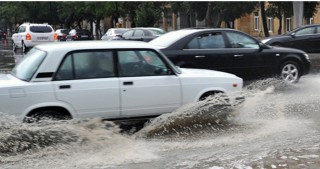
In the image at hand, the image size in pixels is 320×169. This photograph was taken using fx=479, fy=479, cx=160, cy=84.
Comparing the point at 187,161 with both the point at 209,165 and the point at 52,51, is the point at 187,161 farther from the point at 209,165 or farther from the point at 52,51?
the point at 52,51

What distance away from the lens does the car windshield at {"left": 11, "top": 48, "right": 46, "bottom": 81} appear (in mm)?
6715

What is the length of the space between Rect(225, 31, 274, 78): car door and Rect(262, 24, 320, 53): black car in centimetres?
832

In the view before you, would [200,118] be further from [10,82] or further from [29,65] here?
[10,82]

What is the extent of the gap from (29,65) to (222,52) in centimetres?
516

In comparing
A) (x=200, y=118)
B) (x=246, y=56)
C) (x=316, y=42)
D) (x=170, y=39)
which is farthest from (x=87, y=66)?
(x=316, y=42)

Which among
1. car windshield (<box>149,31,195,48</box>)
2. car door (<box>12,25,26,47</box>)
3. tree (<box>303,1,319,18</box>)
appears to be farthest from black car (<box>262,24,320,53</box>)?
tree (<box>303,1,319,18</box>)

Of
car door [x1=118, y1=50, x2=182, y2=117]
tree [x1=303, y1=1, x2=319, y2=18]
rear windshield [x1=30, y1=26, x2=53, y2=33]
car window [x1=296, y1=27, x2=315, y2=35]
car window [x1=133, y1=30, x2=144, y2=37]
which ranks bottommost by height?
car door [x1=118, y1=50, x2=182, y2=117]

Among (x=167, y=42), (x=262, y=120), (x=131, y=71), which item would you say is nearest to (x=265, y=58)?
(x=167, y=42)

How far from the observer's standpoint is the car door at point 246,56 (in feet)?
35.9

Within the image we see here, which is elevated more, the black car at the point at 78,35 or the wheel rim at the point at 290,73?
the black car at the point at 78,35

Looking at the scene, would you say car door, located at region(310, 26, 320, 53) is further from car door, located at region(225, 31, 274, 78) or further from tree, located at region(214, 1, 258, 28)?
tree, located at region(214, 1, 258, 28)

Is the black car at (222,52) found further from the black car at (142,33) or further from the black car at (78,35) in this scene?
the black car at (78,35)

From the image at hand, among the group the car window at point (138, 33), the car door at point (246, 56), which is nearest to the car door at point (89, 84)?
the car door at point (246, 56)

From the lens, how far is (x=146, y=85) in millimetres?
7074
